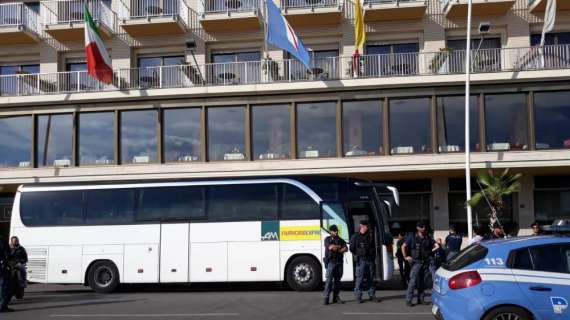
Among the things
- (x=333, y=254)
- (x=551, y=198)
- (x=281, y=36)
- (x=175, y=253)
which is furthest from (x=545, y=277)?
(x=551, y=198)

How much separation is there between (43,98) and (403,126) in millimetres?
15054

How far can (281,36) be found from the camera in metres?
22.3

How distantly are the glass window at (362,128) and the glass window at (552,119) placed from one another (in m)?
5.86

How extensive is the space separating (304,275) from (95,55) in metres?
13.4

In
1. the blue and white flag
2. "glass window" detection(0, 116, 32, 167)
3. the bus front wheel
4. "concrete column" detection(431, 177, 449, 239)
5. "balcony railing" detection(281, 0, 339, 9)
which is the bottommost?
the bus front wheel

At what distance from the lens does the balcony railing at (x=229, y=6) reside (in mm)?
25312

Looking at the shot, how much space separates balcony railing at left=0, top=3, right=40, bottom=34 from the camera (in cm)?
2709

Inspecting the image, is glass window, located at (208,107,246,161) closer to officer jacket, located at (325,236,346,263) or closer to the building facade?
the building facade

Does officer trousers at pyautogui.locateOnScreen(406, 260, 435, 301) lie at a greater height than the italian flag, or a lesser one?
lesser

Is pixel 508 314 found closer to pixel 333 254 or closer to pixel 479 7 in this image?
pixel 333 254

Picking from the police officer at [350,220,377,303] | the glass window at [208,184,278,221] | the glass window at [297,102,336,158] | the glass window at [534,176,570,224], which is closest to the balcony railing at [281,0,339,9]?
the glass window at [297,102,336,158]

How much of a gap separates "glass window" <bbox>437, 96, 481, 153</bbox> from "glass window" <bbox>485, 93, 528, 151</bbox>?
1.46 feet

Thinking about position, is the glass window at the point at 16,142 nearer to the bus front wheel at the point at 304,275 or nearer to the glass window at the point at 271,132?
the glass window at the point at 271,132

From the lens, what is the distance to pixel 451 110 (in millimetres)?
23391
